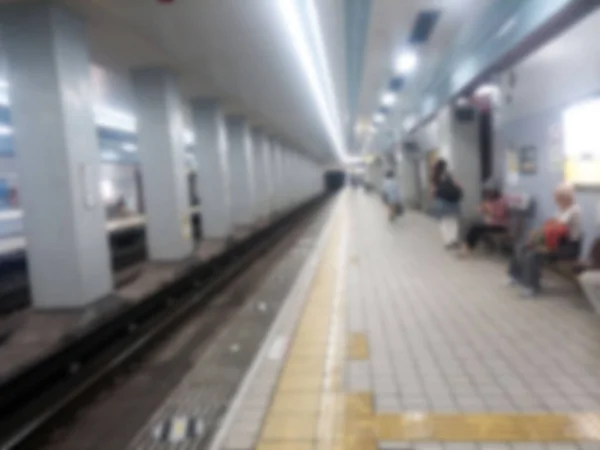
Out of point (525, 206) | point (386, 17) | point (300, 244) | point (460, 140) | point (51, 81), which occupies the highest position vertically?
point (386, 17)

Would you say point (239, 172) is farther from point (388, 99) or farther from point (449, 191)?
point (449, 191)

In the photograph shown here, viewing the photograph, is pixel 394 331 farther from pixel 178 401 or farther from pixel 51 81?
pixel 51 81

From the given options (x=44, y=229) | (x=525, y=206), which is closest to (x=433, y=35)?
(x=525, y=206)

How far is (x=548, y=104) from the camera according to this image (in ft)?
25.0

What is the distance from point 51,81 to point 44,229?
1.76m

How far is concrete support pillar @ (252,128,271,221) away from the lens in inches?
918

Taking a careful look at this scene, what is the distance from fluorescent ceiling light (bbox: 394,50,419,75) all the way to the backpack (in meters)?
3.14

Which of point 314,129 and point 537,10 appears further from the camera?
point 314,129

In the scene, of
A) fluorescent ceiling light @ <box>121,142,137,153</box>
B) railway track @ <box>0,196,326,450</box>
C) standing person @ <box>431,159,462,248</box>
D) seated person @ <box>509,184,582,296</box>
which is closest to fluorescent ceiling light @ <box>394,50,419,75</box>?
standing person @ <box>431,159,462,248</box>

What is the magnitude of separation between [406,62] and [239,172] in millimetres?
8814

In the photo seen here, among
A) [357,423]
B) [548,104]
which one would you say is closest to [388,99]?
[548,104]

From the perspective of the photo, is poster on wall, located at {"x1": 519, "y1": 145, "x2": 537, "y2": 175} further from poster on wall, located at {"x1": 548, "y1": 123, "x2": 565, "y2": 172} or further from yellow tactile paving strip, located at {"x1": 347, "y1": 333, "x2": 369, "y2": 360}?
yellow tactile paving strip, located at {"x1": 347, "y1": 333, "x2": 369, "y2": 360}

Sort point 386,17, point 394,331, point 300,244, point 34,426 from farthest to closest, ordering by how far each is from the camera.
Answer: point 300,244 < point 386,17 < point 394,331 < point 34,426

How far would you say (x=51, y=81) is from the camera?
6.29m
